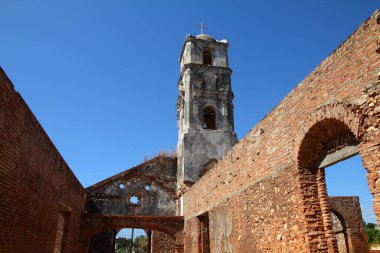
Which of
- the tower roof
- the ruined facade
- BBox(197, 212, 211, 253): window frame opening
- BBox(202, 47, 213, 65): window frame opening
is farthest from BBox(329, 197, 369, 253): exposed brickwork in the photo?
the tower roof

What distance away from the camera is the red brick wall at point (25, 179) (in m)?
5.77

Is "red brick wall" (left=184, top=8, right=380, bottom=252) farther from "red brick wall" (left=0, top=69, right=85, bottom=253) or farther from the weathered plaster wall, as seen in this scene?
the weathered plaster wall

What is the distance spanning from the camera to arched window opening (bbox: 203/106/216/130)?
786 inches

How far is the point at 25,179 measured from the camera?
22.1 ft

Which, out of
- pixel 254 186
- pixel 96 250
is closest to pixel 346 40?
pixel 254 186

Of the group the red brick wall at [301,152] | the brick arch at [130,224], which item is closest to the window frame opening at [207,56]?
the brick arch at [130,224]

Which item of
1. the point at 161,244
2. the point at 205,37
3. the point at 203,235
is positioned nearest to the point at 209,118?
the point at 205,37

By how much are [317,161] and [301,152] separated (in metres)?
0.33

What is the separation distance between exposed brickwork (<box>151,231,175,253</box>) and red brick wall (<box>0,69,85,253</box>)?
7972 millimetres

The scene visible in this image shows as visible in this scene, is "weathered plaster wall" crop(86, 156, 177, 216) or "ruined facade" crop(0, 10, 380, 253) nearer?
"ruined facade" crop(0, 10, 380, 253)

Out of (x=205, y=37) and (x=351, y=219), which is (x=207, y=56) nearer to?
(x=205, y=37)

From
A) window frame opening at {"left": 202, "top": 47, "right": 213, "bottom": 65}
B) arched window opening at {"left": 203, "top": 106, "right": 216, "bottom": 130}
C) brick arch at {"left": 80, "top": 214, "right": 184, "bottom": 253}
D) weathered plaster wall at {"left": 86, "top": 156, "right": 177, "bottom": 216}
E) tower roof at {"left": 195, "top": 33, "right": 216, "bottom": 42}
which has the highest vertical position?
tower roof at {"left": 195, "top": 33, "right": 216, "bottom": 42}

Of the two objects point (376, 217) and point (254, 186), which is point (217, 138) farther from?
point (376, 217)

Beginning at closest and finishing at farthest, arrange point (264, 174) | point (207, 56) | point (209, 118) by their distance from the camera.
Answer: point (264, 174) < point (209, 118) < point (207, 56)
